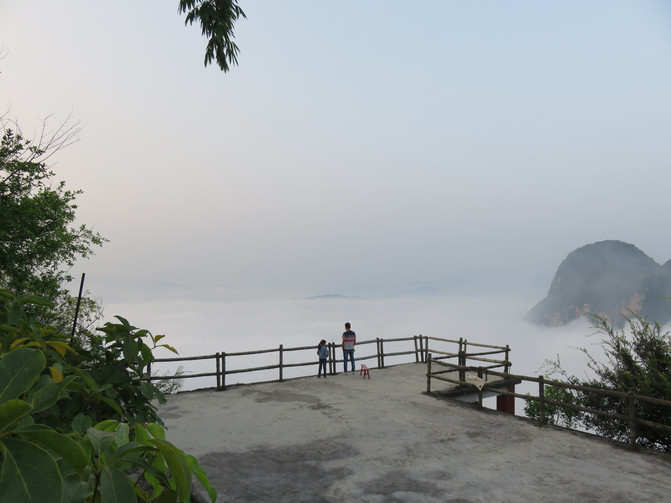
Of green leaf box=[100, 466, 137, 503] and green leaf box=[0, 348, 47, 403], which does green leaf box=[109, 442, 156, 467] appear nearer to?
→ green leaf box=[100, 466, 137, 503]

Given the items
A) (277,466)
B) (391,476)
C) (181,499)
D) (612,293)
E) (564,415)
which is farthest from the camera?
(612,293)

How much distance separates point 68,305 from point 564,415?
1727cm

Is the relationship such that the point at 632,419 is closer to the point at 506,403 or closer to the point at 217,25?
the point at 506,403

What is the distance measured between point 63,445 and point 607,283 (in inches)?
5876

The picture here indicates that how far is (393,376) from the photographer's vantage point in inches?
557

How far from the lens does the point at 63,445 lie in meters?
0.81

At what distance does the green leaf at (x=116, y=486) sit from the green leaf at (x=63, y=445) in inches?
1.8

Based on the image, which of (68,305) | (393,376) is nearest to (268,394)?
(393,376)

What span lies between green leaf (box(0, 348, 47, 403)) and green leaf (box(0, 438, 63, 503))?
4.0 inches

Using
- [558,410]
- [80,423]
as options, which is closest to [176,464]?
[80,423]

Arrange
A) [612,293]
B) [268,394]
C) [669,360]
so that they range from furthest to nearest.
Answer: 1. [612,293]
2. [268,394]
3. [669,360]

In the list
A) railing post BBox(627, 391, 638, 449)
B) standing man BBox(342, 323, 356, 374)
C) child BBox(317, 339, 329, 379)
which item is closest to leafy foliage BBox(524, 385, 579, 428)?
railing post BBox(627, 391, 638, 449)

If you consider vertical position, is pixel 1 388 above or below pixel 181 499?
above

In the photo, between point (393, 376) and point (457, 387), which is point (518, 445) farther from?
point (393, 376)
